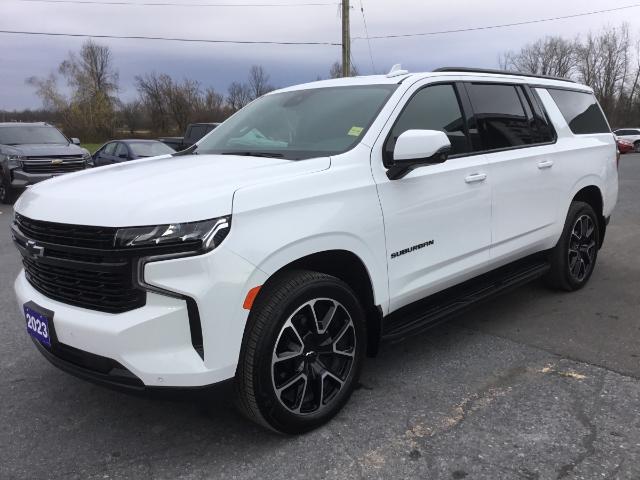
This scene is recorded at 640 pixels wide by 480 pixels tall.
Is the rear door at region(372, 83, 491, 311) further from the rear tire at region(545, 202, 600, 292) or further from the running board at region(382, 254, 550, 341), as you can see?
the rear tire at region(545, 202, 600, 292)

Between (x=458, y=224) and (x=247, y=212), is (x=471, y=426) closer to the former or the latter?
(x=458, y=224)

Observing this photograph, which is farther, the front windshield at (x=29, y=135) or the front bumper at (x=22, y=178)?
the front windshield at (x=29, y=135)

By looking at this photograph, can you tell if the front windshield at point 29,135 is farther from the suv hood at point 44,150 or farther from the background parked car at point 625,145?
the background parked car at point 625,145

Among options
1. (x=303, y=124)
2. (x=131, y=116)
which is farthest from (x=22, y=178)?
(x=131, y=116)

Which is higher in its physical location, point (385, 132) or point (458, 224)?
point (385, 132)

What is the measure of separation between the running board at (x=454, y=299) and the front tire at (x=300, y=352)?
36 cm

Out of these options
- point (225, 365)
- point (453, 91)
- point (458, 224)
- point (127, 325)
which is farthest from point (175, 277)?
point (453, 91)

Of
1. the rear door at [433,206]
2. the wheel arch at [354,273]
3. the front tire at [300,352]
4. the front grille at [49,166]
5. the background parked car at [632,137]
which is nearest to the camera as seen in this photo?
the front tire at [300,352]

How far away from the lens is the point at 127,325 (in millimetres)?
2373

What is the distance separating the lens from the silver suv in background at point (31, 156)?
12.8 meters

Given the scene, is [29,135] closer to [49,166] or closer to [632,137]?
[49,166]

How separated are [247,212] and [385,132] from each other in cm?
116

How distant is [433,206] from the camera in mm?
3420

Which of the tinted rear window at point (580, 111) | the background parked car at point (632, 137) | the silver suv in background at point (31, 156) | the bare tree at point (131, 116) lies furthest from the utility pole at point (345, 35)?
the bare tree at point (131, 116)
